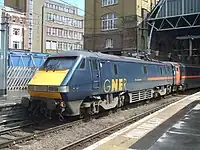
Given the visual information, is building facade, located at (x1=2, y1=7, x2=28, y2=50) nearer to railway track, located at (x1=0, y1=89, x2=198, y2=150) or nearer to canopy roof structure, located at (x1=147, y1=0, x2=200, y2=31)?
canopy roof structure, located at (x1=147, y1=0, x2=200, y2=31)

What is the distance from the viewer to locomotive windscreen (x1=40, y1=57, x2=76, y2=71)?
1367cm

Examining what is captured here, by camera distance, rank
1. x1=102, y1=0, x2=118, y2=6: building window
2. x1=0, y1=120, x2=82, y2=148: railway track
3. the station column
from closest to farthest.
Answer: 1. x1=0, y1=120, x2=82, y2=148: railway track
2. the station column
3. x1=102, y1=0, x2=118, y2=6: building window

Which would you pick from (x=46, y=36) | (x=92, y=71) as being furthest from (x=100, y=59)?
(x=46, y=36)

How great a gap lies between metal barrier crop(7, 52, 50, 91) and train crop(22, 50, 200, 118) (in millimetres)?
6524

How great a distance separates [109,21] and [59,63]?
39786mm

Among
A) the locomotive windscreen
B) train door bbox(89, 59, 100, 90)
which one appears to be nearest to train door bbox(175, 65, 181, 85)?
train door bbox(89, 59, 100, 90)

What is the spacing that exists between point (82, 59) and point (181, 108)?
20.4 feet

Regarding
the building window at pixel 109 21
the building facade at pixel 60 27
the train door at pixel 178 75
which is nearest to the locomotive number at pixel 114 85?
the train door at pixel 178 75

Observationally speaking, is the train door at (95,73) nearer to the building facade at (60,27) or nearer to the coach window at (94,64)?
the coach window at (94,64)

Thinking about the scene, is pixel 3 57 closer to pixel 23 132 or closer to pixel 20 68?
pixel 20 68

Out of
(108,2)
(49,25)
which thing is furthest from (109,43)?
(49,25)

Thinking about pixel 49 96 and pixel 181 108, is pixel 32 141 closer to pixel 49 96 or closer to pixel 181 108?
pixel 49 96

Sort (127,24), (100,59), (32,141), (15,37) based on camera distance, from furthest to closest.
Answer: (15,37) → (127,24) → (100,59) → (32,141)

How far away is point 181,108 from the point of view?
17.2 meters
